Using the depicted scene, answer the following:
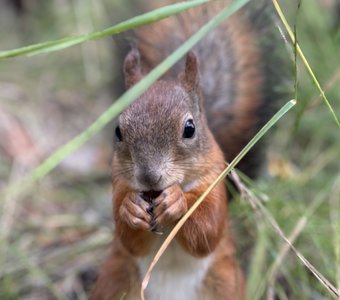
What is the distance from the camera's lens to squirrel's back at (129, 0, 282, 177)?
8.23 ft

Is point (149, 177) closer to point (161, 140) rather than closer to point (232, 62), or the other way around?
point (161, 140)

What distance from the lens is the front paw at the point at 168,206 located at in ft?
5.87

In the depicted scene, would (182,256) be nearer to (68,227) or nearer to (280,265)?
(280,265)

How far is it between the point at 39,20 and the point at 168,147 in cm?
302

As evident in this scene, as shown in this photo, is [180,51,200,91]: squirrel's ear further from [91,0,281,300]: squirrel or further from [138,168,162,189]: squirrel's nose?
[138,168,162,189]: squirrel's nose

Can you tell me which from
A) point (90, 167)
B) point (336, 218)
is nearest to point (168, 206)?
point (336, 218)

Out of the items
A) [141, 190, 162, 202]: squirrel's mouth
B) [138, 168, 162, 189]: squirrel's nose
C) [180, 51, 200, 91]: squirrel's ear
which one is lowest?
[141, 190, 162, 202]: squirrel's mouth

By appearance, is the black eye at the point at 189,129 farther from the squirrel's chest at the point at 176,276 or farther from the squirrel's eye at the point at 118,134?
the squirrel's chest at the point at 176,276

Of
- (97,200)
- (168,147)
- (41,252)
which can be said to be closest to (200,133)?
(168,147)

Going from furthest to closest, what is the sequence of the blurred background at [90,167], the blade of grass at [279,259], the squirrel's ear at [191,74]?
1. the blurred background at [90,167]
2. the blade of grass at [279,259]
3. the squirrel's ear at [191,74]

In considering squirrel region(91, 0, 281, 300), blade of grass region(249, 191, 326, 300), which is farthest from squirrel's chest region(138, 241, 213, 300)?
blade of grass region(249, 191, 326, 300)

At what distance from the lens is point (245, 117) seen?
2562 mm

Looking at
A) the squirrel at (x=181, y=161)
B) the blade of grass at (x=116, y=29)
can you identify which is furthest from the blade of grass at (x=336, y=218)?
the blade of grass at (x=116, y=29)

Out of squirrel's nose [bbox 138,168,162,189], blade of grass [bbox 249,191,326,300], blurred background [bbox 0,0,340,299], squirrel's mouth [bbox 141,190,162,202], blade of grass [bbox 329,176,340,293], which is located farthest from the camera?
blurred background [bbox 0,0,340,299]
